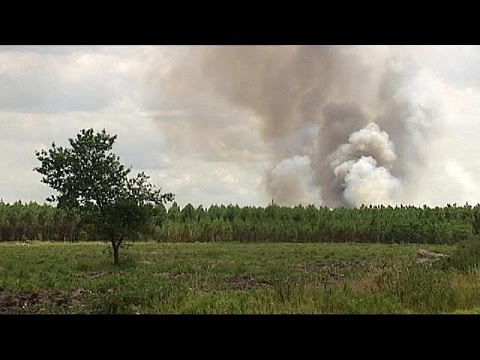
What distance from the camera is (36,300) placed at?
597 cm

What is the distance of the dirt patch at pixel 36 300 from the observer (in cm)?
582

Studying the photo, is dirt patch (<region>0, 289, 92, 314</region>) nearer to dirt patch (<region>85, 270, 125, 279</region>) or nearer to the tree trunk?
dirt patch (<region>85, 270, 125, 279</region>)

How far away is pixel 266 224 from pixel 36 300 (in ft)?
9.43

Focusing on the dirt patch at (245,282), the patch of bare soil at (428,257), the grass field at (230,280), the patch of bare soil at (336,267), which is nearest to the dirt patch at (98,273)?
the grass field at (230,280)

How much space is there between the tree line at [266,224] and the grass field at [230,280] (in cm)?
16

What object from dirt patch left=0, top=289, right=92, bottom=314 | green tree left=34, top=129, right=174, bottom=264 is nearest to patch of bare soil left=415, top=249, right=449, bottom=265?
green tree left=34, top=129, right=174, bottom=264

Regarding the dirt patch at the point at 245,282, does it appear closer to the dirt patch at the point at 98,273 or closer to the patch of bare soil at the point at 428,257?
the dirt patch at the point at 98,273

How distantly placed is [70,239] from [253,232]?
240 cm

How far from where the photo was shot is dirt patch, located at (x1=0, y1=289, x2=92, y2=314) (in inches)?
229

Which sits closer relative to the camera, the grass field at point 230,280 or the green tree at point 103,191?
the grass field at point 230,280
